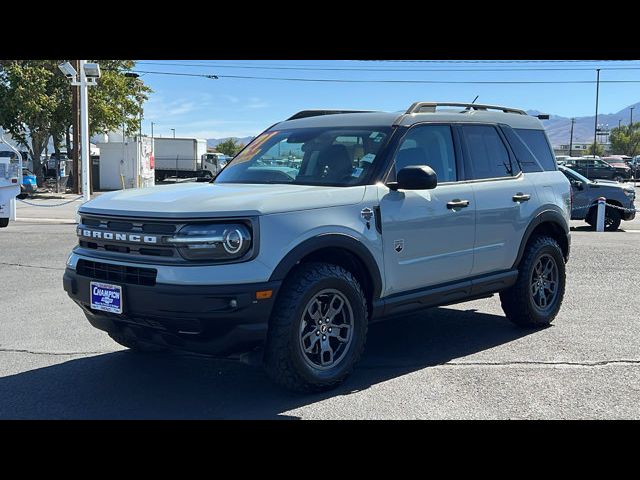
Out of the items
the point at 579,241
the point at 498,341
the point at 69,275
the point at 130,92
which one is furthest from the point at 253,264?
the point at 130,92

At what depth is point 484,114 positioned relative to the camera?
6.28 metres

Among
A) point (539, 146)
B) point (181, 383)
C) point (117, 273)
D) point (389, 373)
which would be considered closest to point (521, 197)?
point (539, 146)

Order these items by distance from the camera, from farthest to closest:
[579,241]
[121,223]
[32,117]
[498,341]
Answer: [32,117] < [579,241] < [498,341] < [121,223]

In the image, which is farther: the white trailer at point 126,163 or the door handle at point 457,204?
the white trailer at point 126,163

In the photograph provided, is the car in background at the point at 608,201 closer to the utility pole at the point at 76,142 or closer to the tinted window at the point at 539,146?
the tinted window at the point at 539,146

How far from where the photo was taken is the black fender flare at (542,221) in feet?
20.6

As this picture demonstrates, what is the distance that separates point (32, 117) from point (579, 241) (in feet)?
96.3

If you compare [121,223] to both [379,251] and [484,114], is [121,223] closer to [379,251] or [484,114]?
[379,251]

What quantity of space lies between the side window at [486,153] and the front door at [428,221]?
0.24m

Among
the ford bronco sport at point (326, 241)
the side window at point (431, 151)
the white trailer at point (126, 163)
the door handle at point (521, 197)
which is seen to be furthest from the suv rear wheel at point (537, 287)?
the white trailer at point (126, 163)

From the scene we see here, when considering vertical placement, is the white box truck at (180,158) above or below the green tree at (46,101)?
below

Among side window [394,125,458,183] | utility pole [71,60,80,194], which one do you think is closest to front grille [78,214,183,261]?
side window [394,125,458,183]
